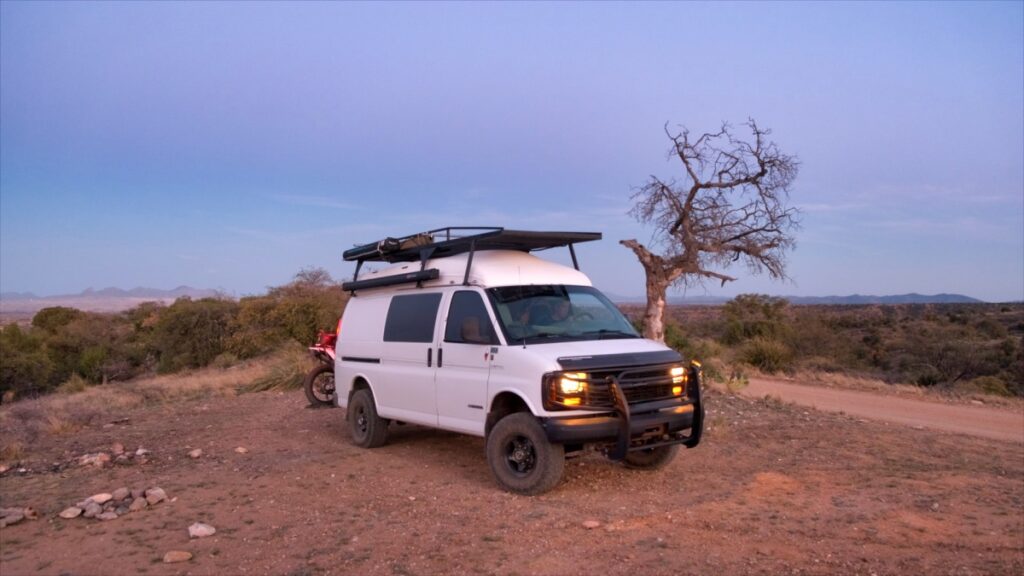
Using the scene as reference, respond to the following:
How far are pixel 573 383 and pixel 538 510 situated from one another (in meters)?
1.11

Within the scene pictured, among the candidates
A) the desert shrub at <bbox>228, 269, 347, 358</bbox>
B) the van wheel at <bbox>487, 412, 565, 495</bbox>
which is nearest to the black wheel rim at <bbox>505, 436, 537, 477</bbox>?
the van wheel at <bbox>487, 412, 565, 495</bbox>

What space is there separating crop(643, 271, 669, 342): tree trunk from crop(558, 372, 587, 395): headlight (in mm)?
6491

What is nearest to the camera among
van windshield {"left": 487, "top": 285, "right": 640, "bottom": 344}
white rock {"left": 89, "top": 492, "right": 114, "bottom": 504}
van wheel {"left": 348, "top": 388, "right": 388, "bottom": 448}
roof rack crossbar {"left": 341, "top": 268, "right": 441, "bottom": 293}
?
white rock {"left": 89, "top": 492, "right": 114, "bottom": 504}

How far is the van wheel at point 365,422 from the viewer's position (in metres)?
9.68

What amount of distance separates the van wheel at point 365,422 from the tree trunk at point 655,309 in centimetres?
529

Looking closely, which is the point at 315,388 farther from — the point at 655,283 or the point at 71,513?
the point at 71,513

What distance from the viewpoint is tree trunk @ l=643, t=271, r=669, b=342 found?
43.8 ft

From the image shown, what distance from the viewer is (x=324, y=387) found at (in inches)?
533

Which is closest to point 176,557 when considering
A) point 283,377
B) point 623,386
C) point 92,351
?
point 623,386

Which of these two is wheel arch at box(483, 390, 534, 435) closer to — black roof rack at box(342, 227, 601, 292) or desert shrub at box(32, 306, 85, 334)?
black roof rack at box(342, 227, 601, 292)

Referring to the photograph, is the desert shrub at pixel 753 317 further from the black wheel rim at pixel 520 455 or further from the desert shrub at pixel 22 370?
the desert shrub at pixel 22 370

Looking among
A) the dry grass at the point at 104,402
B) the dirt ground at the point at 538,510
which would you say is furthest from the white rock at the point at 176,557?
the dry grass at the point at 104,402

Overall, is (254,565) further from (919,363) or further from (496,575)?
(919,363)

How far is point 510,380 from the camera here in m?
7.42
